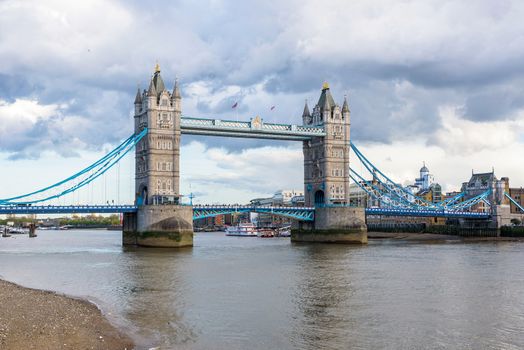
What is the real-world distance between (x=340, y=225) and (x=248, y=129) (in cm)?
1717

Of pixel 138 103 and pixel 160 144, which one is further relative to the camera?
pixel 138 103

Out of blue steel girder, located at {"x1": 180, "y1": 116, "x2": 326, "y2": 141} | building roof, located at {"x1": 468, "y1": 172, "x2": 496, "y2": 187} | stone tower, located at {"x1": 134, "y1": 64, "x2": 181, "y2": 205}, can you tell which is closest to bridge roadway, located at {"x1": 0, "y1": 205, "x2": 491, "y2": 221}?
stone tower, located at {"x1": 134, "y1": 64, "x2": 181, "y2": 205}

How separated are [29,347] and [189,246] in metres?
51.3

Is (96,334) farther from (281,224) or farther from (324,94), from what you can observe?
(281,224)

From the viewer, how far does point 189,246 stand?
6944 cm

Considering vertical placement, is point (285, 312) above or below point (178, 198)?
below

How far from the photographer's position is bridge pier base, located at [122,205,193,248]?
67688mm

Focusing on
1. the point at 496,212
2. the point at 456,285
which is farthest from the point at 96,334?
the point at 496,212

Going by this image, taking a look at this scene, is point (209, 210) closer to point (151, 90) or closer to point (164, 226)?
point (164, 226)

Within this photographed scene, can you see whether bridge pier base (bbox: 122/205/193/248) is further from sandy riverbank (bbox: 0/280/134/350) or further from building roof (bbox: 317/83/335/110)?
sandy riverbank (bbox: 0/280/134/350)

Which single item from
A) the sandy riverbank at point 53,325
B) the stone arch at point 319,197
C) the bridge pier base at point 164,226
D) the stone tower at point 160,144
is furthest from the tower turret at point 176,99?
the sandy riverbank at point 53,325

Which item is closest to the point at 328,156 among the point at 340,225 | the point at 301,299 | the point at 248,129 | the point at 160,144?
the point at 340,225

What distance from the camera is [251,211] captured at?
261 feet

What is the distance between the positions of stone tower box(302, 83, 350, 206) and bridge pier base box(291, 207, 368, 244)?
3.62 metres
